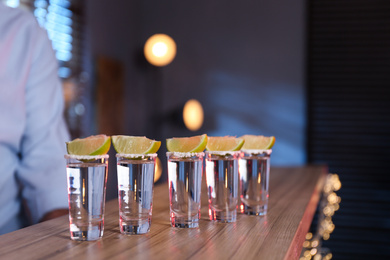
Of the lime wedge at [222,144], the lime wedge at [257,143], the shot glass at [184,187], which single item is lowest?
the shot glass at [184,187]

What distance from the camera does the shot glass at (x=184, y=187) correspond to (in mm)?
992

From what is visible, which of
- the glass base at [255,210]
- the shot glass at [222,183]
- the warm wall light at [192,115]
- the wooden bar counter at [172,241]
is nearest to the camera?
the wooden bar counter at [172,241]

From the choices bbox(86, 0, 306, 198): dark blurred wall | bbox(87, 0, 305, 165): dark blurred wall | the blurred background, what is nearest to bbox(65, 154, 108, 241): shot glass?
the blurred background

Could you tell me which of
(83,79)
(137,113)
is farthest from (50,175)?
(137,113)

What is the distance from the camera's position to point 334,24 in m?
4.47

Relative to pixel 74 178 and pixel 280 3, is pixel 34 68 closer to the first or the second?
pixel 74 178

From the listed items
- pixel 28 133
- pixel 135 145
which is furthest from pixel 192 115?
pixel 135 145

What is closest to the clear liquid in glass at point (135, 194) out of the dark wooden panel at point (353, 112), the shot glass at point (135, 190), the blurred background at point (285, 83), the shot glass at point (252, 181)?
the shot glass at point (135, 190)

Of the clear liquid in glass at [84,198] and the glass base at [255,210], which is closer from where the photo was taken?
the clear liquid in glass at [84,198]

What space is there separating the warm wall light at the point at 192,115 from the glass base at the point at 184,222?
136 inches

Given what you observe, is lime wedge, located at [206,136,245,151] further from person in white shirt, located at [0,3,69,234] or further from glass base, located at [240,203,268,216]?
person in white shirt, located at [0,3,69,234]

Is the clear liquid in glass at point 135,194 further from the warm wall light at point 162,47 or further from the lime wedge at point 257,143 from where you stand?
the warm wall light at point 162,47

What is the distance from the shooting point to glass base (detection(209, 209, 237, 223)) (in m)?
1.08

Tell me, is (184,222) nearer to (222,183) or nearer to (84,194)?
(222,183)
